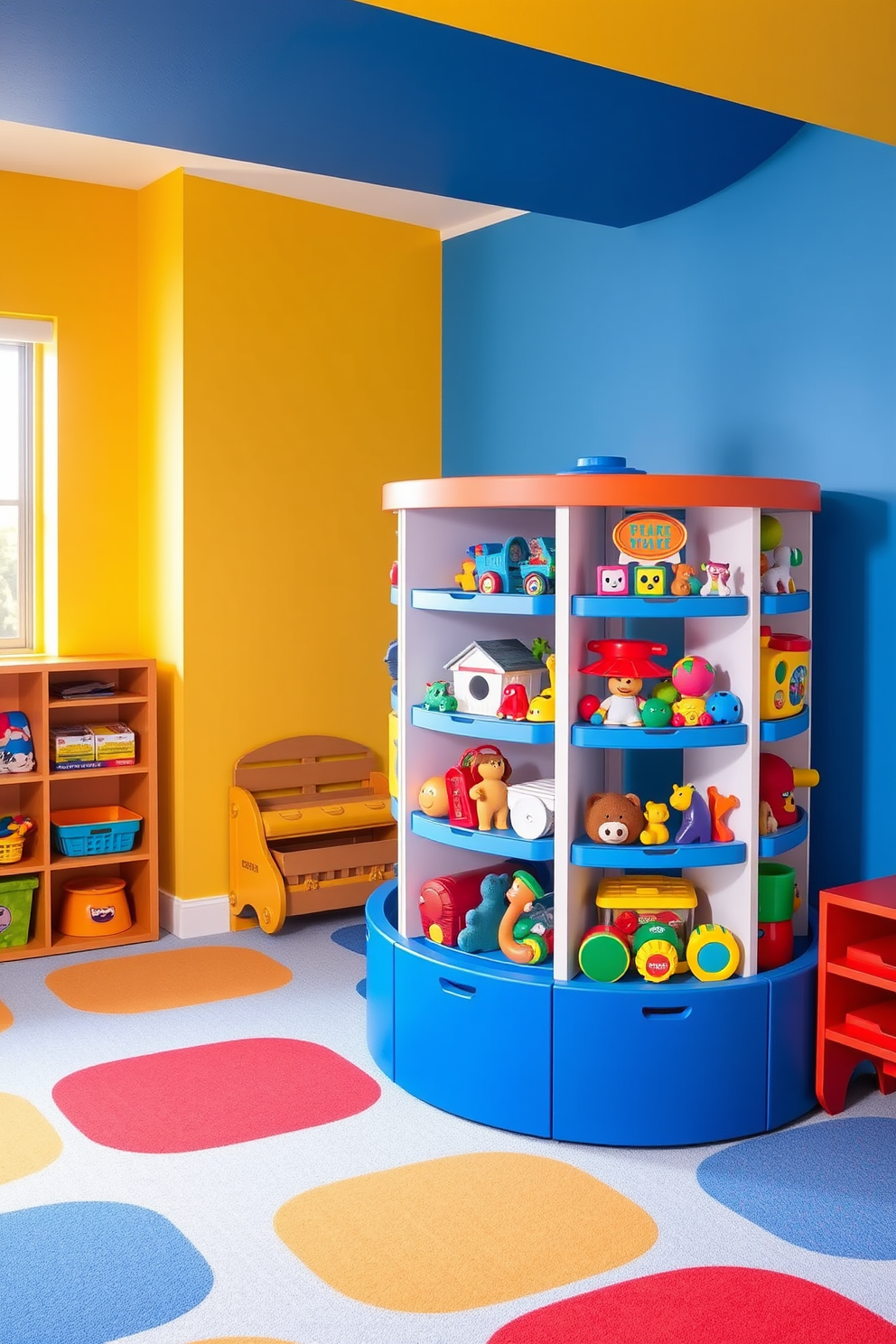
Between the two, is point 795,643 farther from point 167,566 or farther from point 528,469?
point 167,566

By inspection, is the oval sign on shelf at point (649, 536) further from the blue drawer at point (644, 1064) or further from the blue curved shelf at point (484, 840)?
the blue drawer at point (644, 1064)

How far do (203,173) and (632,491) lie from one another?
2.34m

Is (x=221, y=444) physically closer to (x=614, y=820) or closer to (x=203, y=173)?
(x=203, y=173)

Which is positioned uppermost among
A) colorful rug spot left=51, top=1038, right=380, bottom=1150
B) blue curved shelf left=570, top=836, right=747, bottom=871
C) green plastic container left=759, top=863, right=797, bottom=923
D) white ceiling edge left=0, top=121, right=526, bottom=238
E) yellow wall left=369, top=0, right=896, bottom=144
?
white ceiling edge left=0, top=121, right=526, bottom=238

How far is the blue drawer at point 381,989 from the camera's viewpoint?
10.6 ft

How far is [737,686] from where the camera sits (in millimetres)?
3039

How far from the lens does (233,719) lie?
15.3 feet

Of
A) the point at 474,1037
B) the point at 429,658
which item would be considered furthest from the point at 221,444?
the point at 474,1037

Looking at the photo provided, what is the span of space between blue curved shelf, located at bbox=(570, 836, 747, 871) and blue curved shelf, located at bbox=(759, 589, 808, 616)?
1.83 ft

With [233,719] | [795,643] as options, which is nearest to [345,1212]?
[795,643]

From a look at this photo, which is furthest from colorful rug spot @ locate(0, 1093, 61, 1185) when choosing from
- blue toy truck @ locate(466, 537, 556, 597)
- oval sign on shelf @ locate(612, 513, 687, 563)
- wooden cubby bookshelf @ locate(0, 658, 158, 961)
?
oval sign on shelf @ locate(612, 513, 687, 563)

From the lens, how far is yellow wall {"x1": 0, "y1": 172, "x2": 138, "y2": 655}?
4.56 metres

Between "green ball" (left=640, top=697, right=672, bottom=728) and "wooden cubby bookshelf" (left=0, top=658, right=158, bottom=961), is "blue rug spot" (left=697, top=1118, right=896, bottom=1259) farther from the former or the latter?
"wooden cubby bookshelf" (left=0, top=658, right=158, bottom=961)

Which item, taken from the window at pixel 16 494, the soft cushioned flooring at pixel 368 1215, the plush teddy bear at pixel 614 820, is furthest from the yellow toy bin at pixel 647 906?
the window at pixel 16 494
